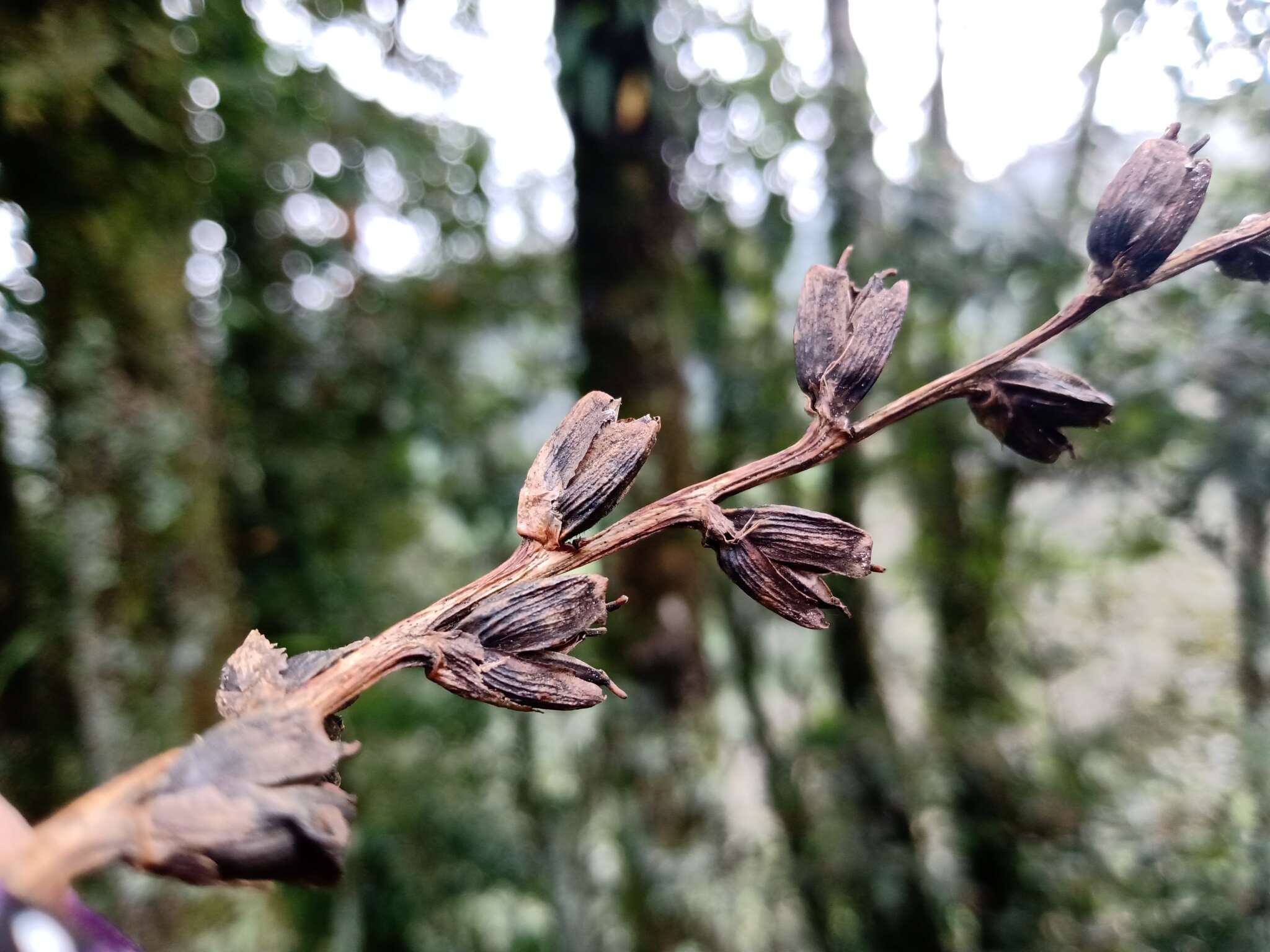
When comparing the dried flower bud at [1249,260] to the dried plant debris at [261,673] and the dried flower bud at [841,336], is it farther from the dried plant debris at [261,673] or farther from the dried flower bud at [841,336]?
the dried plant debris at [261,673]

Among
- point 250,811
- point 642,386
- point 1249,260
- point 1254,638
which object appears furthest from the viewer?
point 642,386

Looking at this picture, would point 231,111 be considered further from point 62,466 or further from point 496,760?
point 496,760

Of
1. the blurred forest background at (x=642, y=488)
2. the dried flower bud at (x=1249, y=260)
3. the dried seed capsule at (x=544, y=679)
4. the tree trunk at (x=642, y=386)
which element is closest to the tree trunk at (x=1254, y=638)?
the blurred forest background at (x=642, y=488)

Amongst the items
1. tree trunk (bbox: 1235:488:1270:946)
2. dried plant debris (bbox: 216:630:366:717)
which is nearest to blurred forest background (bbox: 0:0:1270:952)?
tree trunk (bbox: 1235:488:1270:946)

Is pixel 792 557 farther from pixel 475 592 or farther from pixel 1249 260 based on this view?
pixel 1249 260

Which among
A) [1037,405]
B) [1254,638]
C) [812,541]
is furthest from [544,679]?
[1254,638]

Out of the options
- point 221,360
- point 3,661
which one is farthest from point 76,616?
point 221,360

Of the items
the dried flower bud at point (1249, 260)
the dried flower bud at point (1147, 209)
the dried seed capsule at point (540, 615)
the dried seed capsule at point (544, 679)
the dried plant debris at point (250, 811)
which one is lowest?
the dried plant debris at point (250, 811)

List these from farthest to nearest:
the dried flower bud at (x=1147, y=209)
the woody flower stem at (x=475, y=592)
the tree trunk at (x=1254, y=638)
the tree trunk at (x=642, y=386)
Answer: the tree trunk at (x=642, y=386) < the tree trunk at (x=1254, y=638) < the dried flower bud at (x=1147, y=209) < the woody flower stem at (x=475, y=592)
